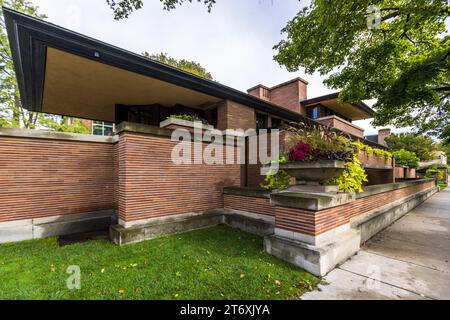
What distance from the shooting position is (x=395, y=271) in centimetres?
340

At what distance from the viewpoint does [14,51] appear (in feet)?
14.7

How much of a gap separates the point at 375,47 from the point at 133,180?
8603mm

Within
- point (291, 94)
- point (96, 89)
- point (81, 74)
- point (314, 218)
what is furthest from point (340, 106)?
point (81, 74)

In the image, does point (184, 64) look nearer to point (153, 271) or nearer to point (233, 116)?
point (233, 116)

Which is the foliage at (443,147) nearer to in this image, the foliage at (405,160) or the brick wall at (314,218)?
the foliage at (405,160)

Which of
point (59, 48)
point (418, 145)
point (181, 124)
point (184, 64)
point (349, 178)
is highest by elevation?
point (184, 64)

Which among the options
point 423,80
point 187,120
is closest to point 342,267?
point 187,120

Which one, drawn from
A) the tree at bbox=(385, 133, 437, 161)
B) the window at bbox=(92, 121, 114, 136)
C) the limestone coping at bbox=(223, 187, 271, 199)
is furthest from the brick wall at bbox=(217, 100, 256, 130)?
the tree at bbox=(385, 133, 437, 161)

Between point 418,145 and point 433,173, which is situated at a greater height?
point 418,145

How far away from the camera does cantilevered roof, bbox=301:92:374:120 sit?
13969mm

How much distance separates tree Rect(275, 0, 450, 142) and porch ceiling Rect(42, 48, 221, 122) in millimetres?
3653

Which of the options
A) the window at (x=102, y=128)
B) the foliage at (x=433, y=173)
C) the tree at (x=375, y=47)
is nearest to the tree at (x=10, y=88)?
the window at (x=102, y=128)
